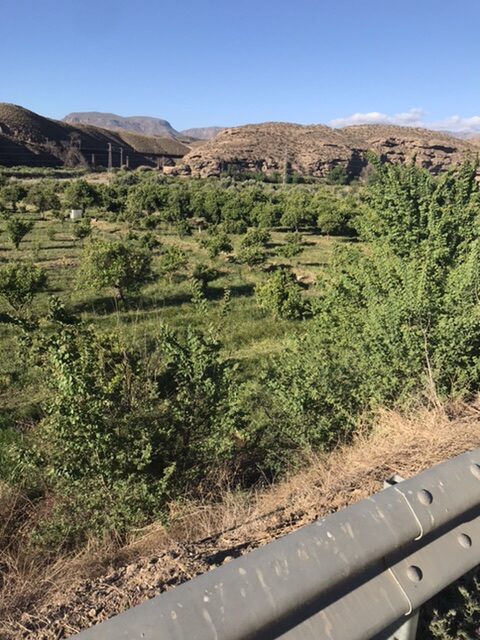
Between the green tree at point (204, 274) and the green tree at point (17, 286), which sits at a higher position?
the green tree at point (17, 286)

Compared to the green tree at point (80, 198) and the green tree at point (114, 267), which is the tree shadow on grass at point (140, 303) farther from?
the green tree at point (80, 198)

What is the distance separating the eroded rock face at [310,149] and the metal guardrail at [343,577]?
97583 mm

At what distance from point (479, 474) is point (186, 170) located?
100552 mm

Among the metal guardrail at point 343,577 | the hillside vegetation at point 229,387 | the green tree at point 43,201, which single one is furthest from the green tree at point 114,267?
the green tree at point 43,201

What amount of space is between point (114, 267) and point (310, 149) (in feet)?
312

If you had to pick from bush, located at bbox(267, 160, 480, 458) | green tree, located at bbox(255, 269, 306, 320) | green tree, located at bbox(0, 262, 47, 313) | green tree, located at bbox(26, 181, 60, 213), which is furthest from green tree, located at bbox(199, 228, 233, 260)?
bush, located at bbox(267, 160, 480, 458)

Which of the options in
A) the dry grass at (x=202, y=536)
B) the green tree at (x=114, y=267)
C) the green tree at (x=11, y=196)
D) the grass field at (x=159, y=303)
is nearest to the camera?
the dry grass at (x=202, y=536)

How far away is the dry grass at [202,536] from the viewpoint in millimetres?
2209

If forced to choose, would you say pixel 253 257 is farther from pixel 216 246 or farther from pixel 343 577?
pixel 343 577

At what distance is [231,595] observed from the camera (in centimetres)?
146

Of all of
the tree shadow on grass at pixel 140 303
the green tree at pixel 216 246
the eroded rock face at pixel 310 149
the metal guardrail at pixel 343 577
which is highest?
the eroded rock face at pixel 310 149

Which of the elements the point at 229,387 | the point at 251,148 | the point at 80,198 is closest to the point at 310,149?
the point at 251,148

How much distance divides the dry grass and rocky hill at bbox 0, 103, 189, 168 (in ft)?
320

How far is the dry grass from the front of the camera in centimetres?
221
